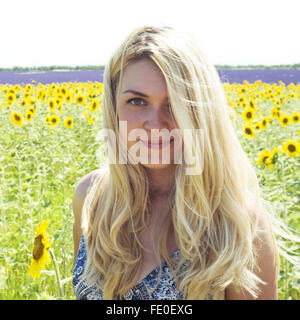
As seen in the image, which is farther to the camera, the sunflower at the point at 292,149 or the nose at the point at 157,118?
the sunflower at the point at 292,149

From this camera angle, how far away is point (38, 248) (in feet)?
5.42

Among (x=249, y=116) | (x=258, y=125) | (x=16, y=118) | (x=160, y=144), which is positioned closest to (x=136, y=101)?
(x=160, y=144)

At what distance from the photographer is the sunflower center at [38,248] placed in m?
1.65

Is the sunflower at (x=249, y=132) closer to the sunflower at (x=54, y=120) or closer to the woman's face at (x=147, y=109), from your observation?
the sunflower at (x=54, y=120)

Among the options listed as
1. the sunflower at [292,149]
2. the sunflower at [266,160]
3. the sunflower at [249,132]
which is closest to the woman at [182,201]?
the sunflower at [266,160]

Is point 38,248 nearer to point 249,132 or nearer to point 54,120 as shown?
point 249,132

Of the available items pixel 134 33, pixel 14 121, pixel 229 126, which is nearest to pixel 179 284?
pixel 229 126

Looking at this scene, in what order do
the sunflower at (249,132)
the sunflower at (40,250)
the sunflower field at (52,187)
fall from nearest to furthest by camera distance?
1. the sunflower at (40,250)
2. the sunflower field at (52,187)
3. the sunflower at (249,132)

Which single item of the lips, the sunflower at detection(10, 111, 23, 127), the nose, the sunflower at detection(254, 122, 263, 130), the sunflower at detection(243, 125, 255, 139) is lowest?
the lips

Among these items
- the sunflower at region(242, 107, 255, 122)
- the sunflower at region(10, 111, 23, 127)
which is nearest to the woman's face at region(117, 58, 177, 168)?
the sunflower at region(242, 107, 255, 122)

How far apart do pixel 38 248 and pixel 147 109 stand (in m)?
0.75

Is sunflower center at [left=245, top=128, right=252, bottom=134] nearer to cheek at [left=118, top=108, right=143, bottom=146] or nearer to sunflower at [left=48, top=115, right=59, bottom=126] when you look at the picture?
sunflower at [left=48, top=115, right=59, bottom=126]

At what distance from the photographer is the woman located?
50.1 inches

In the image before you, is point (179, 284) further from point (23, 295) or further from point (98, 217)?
point (23, 295)
